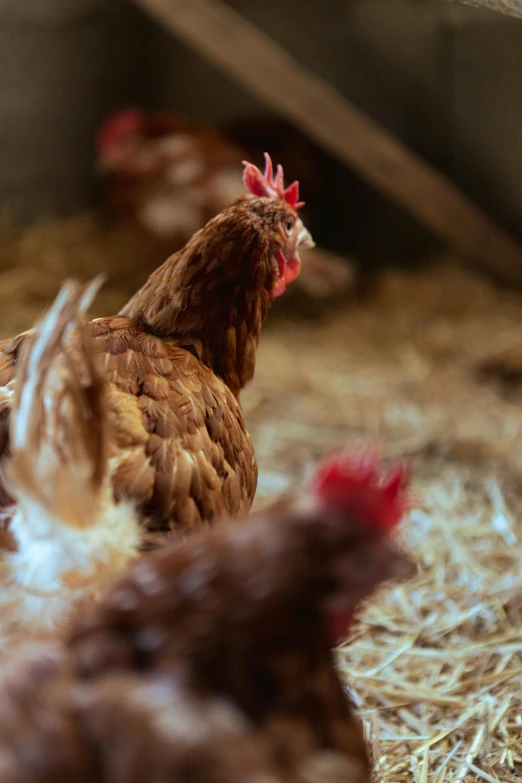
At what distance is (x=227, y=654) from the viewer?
968 millimetres

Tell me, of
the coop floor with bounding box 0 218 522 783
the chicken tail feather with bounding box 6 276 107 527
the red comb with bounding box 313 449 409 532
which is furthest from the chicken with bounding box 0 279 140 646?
the coop floor with bounding box 0 218 522 783

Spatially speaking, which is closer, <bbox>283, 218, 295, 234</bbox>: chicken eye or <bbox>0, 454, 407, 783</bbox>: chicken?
<bbox>0, 454, 407, 783</bbox>: chicken

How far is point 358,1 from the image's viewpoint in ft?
14.0

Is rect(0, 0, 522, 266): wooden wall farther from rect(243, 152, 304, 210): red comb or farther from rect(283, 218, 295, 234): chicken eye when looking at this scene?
rect(283, 218, 295, 234): chicken eye

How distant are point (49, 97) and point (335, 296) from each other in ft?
6.42

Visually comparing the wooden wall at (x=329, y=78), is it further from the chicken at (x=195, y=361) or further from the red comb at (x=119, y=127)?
the chicken at (x=195, y=361)

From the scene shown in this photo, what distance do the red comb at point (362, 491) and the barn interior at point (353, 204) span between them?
1.53 meters

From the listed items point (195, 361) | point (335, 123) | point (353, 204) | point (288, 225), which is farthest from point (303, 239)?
point (353, 204)

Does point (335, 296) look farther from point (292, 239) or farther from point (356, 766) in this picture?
point (356, 766)

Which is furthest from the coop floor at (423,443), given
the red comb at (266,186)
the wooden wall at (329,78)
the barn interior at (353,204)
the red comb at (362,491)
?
the red comb at (266,186)

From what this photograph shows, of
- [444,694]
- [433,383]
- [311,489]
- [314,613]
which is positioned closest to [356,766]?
[314,613]

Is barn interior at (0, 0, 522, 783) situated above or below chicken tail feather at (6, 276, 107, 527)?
below

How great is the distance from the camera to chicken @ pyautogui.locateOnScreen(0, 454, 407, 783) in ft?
2.91

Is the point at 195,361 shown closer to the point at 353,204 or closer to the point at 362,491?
the point at 362,491
